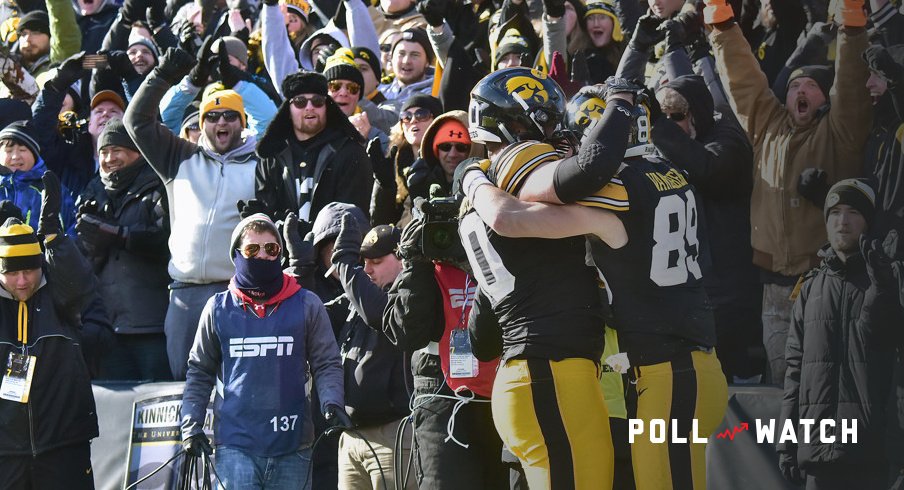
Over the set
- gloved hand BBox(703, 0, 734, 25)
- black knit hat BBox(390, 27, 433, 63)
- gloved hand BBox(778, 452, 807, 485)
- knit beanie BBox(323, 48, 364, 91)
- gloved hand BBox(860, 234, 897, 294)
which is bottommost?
gloved hand BBox(778, 452, 807, 485)

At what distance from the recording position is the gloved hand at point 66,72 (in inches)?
447

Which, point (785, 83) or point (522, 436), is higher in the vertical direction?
point (785, 83)

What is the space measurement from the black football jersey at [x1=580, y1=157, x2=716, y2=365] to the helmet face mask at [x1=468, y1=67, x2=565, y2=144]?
1.45 ft

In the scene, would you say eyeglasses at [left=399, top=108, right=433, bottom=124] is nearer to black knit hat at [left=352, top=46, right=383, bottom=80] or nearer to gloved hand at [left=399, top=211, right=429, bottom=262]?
black knit hat at [left=352, top=46, right=383, bottom=80]

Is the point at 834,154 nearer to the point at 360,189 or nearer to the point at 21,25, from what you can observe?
the point at 360,189

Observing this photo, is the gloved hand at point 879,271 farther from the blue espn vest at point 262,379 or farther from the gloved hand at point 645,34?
the blue espn vest at point 262,379

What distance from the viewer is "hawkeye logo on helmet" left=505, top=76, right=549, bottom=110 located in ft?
19.5

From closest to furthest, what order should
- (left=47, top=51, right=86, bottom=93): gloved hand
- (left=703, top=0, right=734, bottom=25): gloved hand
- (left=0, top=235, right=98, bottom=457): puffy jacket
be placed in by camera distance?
(left=0, top=235, right=98, bottom=457): puffy jacket → (left=703, top=0, right=734, bottom=25): gloved hand → (left=47, top=51, right=86, bottom=93): gloved hand

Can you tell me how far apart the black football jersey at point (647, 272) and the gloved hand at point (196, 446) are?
2709 mm

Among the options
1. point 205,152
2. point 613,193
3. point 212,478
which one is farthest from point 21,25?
point 613,193

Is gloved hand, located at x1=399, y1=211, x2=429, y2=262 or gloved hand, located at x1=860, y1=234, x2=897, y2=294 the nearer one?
gloved hand, located at x1=399, y1=211, x2=429, y2=262

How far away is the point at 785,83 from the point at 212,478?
459 cm

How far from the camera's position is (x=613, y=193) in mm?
5582

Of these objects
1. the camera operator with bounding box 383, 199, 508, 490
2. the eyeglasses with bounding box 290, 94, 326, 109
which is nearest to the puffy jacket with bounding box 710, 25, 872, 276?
the camera operator with bounding box 383, 199, 508, 490
